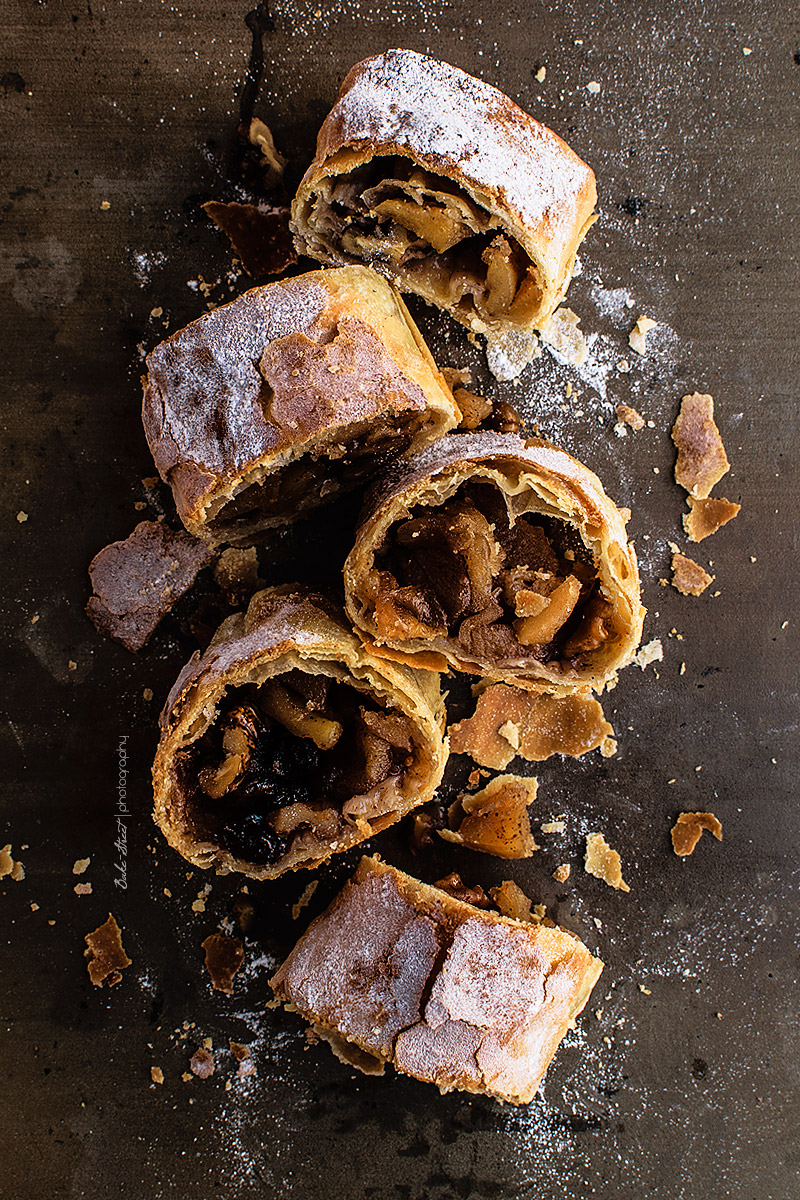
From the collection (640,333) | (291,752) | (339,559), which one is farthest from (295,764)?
(640,333)

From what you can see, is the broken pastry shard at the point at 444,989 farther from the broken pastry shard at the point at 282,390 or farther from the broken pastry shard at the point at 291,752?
the broken pastry shard at the point at 282,390

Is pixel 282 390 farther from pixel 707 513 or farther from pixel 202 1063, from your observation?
pixel 202 1063

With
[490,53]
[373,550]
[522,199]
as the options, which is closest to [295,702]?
[373,550]

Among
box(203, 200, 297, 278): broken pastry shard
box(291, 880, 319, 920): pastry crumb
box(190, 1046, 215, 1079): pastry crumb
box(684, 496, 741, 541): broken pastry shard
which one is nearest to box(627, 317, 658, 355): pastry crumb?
box(684, 496, 741, 541): broken pastry shard

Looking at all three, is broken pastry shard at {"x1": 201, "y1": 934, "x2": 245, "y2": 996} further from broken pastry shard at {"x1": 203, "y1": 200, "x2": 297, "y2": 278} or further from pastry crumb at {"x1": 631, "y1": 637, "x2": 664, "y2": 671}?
broken pastry shard at {"x1": 203, "y1": 200, "x2": 297, "y2": 278}

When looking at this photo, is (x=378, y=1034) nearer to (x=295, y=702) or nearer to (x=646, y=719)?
(x=295, y=702)

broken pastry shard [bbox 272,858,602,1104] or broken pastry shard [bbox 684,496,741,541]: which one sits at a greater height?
broken pastry shard [bbox 684,496,741,541]
